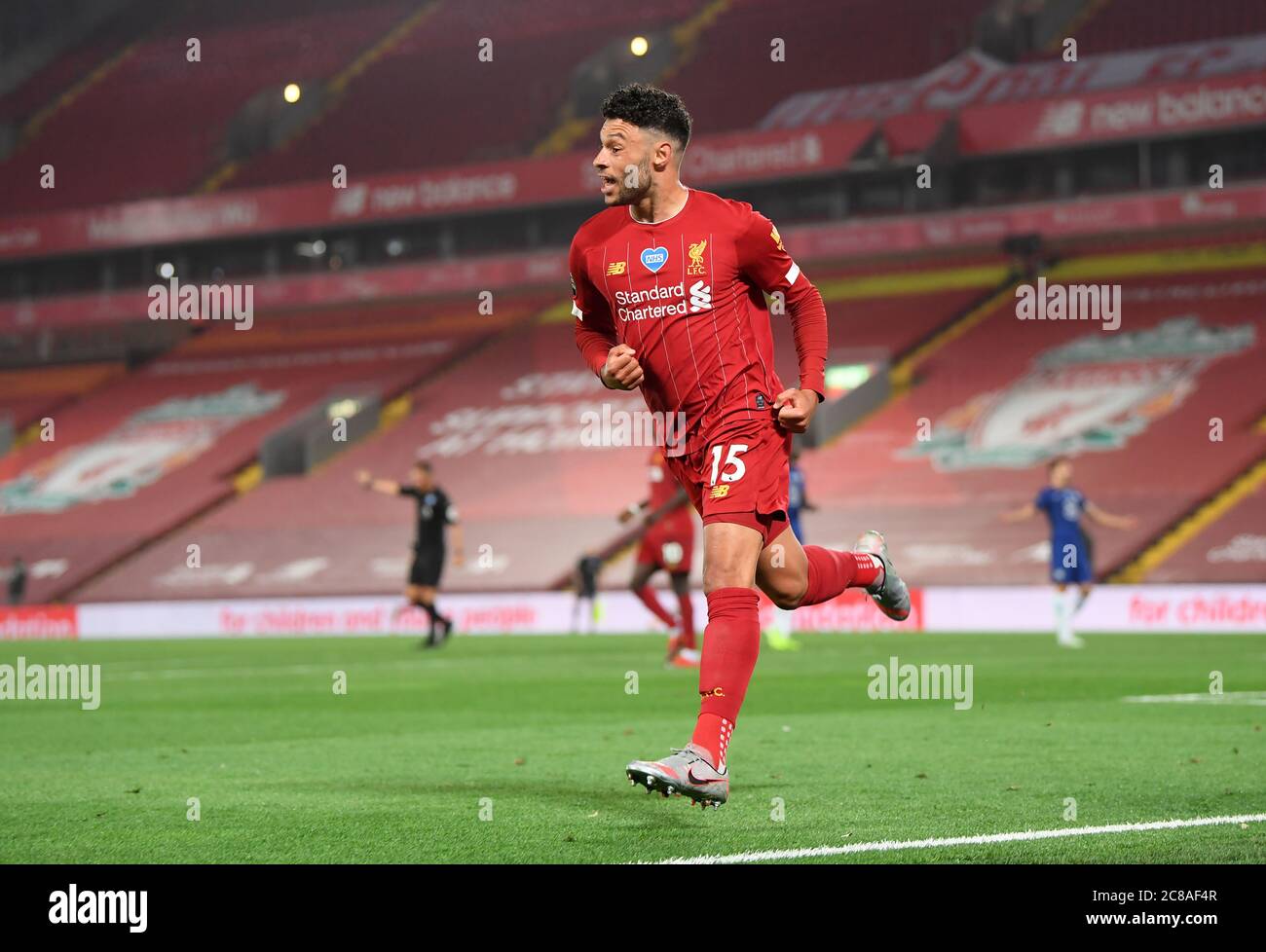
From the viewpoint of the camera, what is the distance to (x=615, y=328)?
691cm

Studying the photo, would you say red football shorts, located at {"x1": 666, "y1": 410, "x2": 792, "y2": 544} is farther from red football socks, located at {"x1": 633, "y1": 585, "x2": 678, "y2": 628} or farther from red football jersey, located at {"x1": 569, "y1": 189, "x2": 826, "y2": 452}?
red football socks, located at {"x1": 633, "y1": 585, "x2": 678, "y2": 628}

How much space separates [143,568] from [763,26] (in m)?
17.5

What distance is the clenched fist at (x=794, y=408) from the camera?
6.41 meters

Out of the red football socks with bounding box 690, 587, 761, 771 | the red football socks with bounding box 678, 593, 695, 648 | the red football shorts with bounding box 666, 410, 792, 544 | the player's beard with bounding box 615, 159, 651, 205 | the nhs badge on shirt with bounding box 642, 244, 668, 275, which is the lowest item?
the red football socks with bounding box 690, 587, 761, 771

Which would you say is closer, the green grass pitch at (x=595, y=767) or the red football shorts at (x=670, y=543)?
the green grass pitch at (x=595, y=767)

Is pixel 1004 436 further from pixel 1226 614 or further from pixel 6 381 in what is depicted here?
pixel 6 381

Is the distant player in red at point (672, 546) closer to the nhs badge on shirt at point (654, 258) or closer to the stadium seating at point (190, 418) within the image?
the nhs badge on shirt at point (654, 258)

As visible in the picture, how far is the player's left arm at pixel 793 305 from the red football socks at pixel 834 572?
55cm

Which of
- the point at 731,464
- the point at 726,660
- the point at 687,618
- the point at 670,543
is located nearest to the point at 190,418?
the point at 670,543

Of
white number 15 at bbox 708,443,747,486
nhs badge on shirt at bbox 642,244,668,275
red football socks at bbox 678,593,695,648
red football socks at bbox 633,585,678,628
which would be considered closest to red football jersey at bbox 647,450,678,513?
red football socks at bbox 678,593,695,648

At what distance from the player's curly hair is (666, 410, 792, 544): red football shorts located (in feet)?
3.49

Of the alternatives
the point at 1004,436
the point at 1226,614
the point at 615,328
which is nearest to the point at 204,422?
the point at 1004,436

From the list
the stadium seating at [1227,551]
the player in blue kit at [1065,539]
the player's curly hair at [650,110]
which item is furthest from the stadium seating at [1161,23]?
the player's curly hair at [650,110]

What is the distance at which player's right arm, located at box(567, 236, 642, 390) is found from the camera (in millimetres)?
6375
